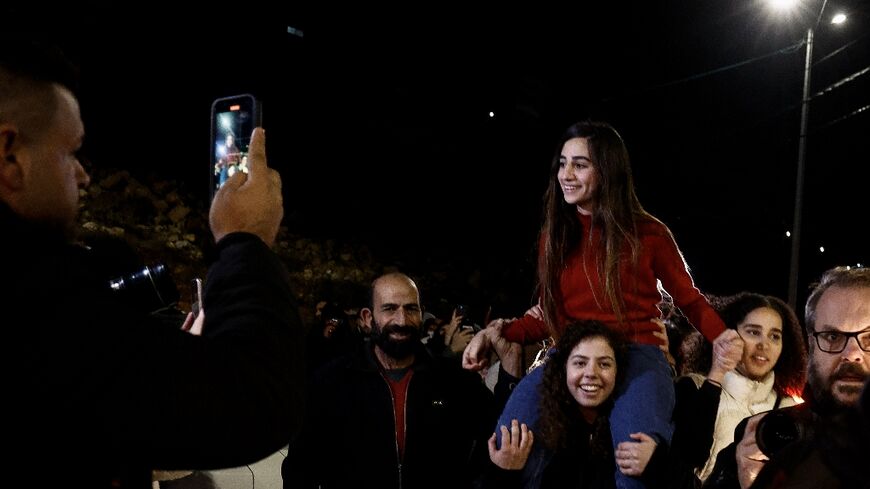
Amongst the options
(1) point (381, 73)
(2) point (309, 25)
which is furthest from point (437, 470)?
(1) point (381, 73)

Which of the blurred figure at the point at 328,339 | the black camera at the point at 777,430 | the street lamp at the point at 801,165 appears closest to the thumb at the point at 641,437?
the black camera at the point at 777,430

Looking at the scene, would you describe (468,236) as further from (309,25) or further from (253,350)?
(253,350)

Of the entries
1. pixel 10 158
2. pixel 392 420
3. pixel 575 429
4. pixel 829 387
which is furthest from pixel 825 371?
pixel 392 420

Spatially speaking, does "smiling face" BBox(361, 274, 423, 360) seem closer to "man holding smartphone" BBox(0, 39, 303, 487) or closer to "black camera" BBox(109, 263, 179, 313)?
"black camera" BBox(109, 263, 179, 313)

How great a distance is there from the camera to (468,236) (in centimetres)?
1841

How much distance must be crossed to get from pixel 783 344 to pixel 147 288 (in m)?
3.83

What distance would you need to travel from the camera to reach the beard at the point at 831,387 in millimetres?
2283

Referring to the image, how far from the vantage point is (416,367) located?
468 centimetres

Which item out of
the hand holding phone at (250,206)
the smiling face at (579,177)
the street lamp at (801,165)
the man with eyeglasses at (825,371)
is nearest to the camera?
the hand holding phone at (250,206)

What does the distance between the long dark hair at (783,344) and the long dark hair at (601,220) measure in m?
1.36

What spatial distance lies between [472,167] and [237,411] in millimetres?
17104

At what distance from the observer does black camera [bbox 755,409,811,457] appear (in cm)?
196

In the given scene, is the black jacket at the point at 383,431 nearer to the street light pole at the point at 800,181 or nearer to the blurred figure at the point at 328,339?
the blurred figure at the point at 328,339

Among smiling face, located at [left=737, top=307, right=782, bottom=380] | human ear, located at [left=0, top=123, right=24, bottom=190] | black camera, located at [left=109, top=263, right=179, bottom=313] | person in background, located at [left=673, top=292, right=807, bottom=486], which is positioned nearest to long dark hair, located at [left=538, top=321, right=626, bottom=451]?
person in background, located at [left=673, top=292, right=807, bottom=486]
